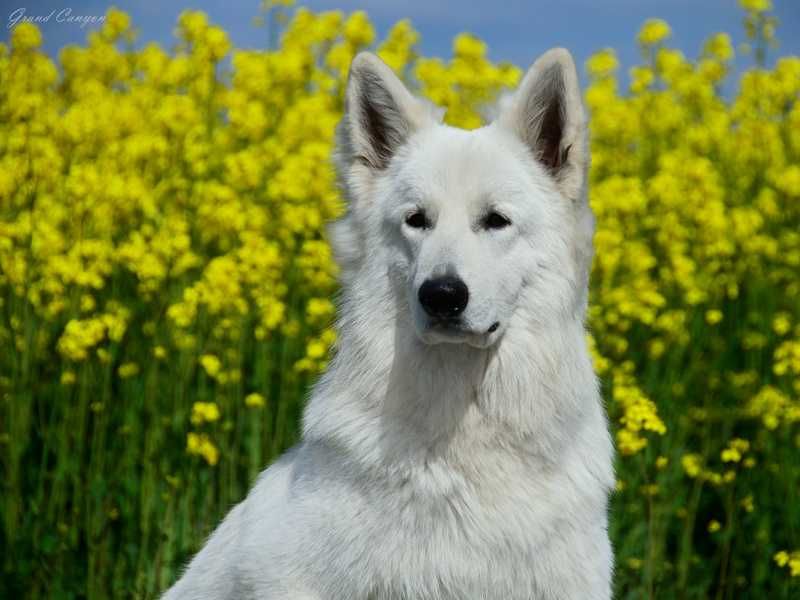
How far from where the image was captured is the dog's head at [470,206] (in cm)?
348

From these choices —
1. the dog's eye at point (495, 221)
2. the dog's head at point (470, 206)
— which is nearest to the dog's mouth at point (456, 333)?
the dog's head at point (470, 206)

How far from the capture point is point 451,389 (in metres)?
3.70

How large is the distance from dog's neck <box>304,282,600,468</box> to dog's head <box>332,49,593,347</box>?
4.1 inches

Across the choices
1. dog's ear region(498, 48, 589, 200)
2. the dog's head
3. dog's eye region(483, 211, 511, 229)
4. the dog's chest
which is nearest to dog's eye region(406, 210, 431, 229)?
the dog's head

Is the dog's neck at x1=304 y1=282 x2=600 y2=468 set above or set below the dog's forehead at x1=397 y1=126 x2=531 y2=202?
below

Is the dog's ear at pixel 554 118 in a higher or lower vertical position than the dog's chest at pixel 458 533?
higher

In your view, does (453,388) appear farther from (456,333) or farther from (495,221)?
(495,221)

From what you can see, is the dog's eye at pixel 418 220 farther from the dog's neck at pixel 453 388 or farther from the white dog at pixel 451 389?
the dog's neck at pixel 453 388

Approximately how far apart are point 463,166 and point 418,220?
223 mm

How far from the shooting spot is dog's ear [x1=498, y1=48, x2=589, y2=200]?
361cm

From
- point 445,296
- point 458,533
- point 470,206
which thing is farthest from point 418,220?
point 458,533

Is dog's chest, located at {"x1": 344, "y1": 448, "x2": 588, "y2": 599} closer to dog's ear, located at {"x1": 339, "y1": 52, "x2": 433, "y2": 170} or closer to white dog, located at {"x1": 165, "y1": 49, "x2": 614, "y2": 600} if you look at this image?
white dog, located at {"x1": 165, "y1": 49, "x2": 614, "y2": 600}

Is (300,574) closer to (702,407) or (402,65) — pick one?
(702,407)

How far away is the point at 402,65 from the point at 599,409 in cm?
533
